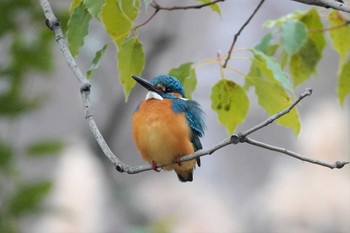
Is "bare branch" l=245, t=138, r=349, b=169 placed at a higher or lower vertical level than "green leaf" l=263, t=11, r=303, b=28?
lower

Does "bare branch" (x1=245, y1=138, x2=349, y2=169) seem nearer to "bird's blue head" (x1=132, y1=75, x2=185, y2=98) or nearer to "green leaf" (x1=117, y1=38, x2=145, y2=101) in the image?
"green leaf" (x1=117, y1=38, x2=145, y2=101)

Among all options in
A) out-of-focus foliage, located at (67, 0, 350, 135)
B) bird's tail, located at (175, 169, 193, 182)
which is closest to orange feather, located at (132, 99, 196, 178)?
bird's tail, located at (175, 169, 193, 182)

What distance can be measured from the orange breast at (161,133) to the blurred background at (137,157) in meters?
0.28

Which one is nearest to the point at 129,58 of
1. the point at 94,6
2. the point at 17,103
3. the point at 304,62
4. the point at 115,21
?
the point at 115,21

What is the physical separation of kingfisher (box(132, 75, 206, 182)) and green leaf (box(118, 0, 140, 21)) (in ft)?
1.04

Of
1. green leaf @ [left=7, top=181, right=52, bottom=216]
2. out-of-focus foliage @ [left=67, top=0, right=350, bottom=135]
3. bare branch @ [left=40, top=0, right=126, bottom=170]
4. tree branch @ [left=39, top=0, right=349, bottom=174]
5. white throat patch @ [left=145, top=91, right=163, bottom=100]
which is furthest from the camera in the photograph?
green leaf @ [left=7, top=181, right=52, bottom=216]

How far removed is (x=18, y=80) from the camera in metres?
2.85

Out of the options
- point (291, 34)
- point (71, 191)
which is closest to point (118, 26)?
point (291, 34)

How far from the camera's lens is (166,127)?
1.92 meters

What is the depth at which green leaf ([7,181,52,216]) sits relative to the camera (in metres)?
2.81

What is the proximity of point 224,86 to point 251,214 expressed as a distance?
3920 millimetres

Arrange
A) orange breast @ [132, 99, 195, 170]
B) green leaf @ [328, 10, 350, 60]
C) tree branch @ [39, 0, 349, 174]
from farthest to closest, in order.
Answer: orange breast @ [132, 99, 195, 170]
green leaf @ [328, 10, 350, 60]
tree branch @ [39, 0, 349, 174]

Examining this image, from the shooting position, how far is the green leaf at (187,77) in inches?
66.2

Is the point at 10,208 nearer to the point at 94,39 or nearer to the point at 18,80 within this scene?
the point at 18,80
